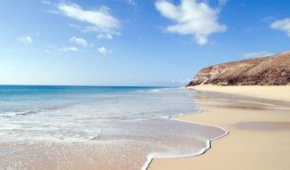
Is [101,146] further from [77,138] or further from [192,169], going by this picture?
[192,169]

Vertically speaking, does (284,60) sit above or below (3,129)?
above

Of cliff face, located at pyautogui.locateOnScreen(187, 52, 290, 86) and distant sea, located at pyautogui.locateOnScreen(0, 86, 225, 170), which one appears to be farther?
cliff face, located at pyautogui.locateOnScreen(187, 52, 290, 86)

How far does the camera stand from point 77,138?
345 inches

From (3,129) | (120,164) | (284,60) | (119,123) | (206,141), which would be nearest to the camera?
(120,164)

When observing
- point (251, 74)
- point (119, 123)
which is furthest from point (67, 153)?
point (251, 74)

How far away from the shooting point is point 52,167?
5688 millimetres

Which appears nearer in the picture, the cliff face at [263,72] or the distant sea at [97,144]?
the distant sea at [97,144]

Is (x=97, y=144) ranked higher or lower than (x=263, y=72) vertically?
lower

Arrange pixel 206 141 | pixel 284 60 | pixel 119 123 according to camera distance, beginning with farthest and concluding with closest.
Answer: pixel 284 60
pixel 119 123
pixel 206 141

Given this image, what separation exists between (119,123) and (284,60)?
65.9m

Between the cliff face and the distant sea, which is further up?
the cliff face

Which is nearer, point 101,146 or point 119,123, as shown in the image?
point 101,146

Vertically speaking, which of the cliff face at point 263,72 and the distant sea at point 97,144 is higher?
the cliff face at point 263,72

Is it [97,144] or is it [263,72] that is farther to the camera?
[263,72]
